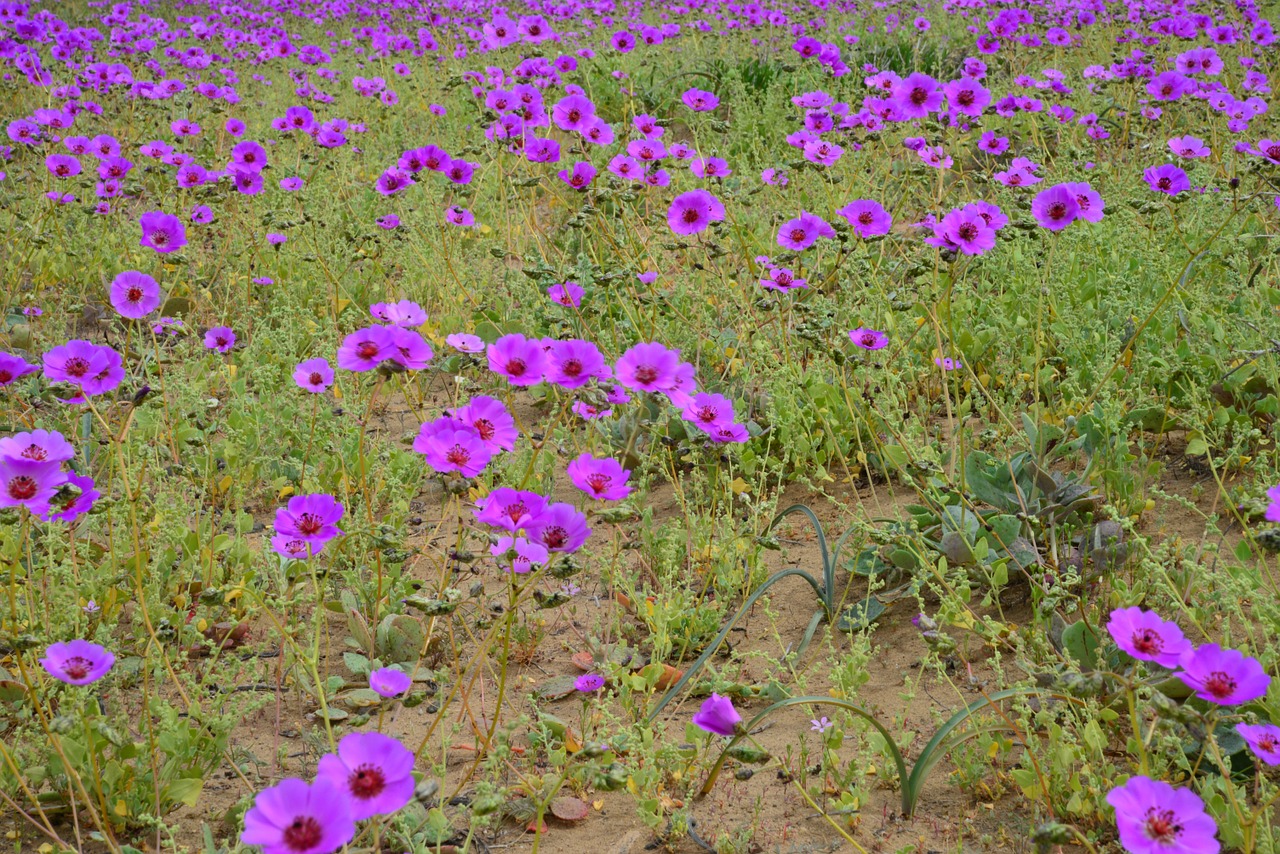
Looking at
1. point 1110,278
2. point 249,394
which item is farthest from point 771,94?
point 249,394

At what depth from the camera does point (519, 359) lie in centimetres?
187

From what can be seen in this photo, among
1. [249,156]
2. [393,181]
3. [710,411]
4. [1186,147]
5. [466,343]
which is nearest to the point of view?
[710,411]

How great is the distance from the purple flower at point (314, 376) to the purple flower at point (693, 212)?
3.71ft

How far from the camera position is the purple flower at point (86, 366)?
191cm

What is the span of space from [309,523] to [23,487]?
43cm

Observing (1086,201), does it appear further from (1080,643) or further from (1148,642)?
(1148,642)

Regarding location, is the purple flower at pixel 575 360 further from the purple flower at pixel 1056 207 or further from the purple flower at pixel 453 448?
the purple flower at pixel 1056 207

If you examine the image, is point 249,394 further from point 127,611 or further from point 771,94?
point 771,94

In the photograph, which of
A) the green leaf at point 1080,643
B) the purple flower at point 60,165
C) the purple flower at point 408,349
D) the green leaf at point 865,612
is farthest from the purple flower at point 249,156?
the green leaf at point 1080,643

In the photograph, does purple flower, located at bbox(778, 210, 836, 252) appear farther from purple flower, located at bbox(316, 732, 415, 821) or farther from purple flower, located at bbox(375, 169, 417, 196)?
purple flower, located at bbox(316, 732, 415, 821)

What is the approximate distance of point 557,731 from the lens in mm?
1869

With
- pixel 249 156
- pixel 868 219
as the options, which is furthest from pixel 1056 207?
pixel 249 156

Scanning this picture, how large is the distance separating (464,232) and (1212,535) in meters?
3.52

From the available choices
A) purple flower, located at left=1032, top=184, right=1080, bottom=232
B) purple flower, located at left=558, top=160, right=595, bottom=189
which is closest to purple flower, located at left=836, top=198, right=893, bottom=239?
purple flower, located at left=1032, top=184, right=1080, bottom=232
